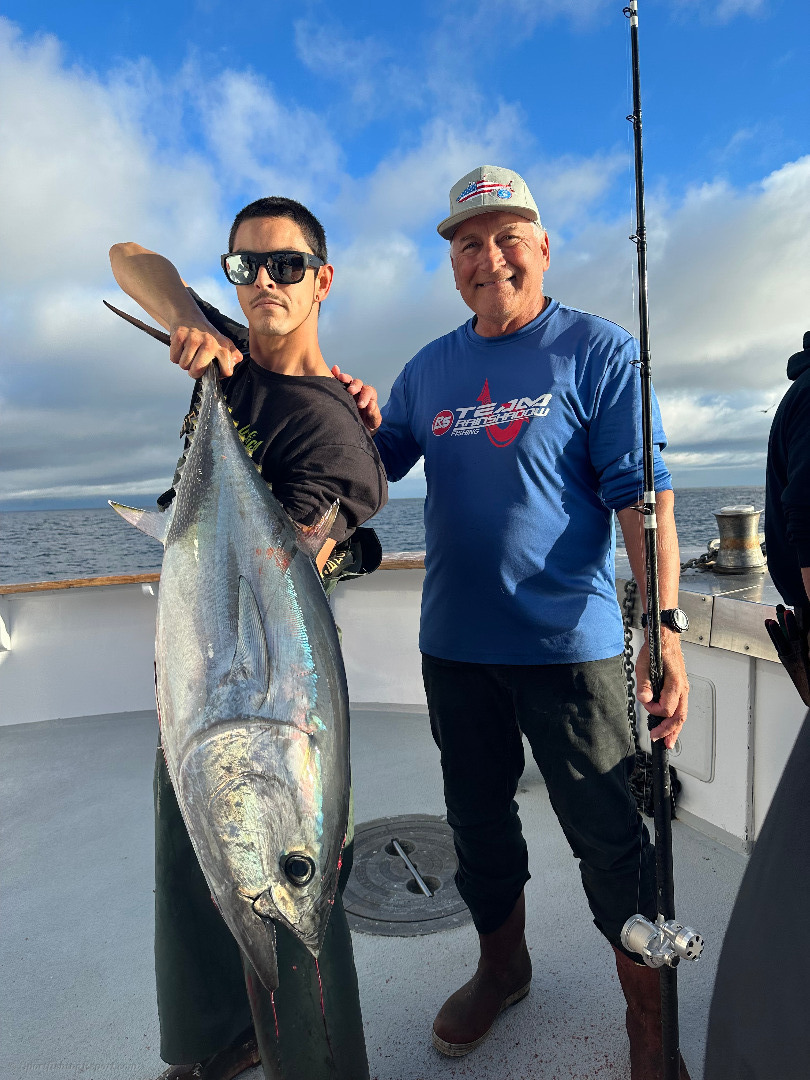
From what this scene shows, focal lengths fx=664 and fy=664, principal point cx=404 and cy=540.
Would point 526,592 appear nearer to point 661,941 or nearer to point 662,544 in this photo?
point 662,544

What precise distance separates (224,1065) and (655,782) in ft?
4.08

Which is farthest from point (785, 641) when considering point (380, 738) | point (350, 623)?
point (350, 623)

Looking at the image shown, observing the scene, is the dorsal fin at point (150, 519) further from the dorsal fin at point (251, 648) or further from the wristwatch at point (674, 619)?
the wristwatch at point (674, 619)

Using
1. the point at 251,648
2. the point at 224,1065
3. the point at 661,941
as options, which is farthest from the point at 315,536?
the point at 224,1065

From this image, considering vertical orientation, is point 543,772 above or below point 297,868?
Result: below

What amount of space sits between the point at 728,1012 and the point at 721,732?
1.64 m

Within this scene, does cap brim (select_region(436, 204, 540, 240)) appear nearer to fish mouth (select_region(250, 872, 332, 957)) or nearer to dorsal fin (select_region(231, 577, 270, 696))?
dorsal fin (select_region(231, 577, 270, 696))

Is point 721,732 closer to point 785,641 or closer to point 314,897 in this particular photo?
point 785,641

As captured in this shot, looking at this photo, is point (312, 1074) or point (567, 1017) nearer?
point (312, 1074)

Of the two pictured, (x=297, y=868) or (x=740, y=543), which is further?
(x=740, y=543)

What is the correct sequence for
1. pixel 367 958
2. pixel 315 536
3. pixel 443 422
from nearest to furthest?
pixel 315 536
pixel 443 422
pixel 367 958

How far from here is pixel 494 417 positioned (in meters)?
1.75

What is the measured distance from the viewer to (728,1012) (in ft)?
3.45

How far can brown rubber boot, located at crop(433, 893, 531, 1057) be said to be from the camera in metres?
1.71
